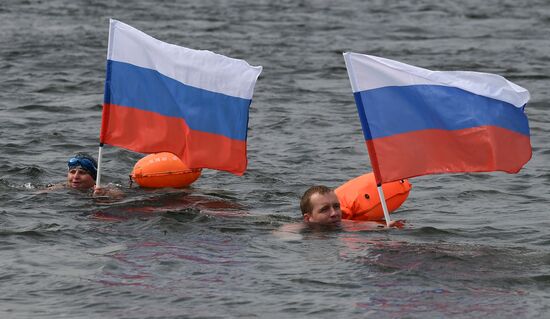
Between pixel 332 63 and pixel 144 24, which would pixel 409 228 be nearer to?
pixel 332 63

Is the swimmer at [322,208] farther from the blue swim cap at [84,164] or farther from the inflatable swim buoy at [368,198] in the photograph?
the blue swim cap at [84,164]

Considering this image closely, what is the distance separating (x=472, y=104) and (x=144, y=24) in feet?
69.0

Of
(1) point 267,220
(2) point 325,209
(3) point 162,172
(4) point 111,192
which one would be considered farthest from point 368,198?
(4) point 111,192

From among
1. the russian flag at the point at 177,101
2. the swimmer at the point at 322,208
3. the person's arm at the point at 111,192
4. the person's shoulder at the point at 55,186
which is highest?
the russian flag at the point at 177,101

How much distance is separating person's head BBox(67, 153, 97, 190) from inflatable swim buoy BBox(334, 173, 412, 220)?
11.8ft

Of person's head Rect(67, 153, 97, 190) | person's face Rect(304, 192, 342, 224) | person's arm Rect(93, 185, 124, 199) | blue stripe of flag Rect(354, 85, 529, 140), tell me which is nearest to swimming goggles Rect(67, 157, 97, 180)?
person's head Rect(67, 153, 97, 190)

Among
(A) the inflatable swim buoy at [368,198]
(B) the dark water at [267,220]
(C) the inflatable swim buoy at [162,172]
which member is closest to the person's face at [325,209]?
(B) the dark water at [267,220]

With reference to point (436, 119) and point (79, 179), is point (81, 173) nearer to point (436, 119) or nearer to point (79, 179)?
point (79, 179)

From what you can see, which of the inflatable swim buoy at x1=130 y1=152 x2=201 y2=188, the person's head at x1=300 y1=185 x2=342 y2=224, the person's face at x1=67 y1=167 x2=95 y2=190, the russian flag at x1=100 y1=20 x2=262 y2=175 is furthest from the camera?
the person's face at x1=67 y1=167 x2=95 y2=190

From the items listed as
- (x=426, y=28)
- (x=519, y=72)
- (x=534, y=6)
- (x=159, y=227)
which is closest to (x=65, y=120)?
(x=159, y=227)

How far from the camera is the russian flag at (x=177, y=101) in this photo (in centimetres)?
1356

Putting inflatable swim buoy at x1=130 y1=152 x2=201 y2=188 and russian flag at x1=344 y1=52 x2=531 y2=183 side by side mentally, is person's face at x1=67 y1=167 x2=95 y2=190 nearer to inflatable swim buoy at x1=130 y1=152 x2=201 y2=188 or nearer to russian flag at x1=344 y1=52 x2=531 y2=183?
inflatable swim buoy at x1=130 y1=152 x2=201 y2=188

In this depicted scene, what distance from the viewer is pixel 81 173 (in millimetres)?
15953

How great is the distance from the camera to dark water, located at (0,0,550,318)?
35.8 feet
